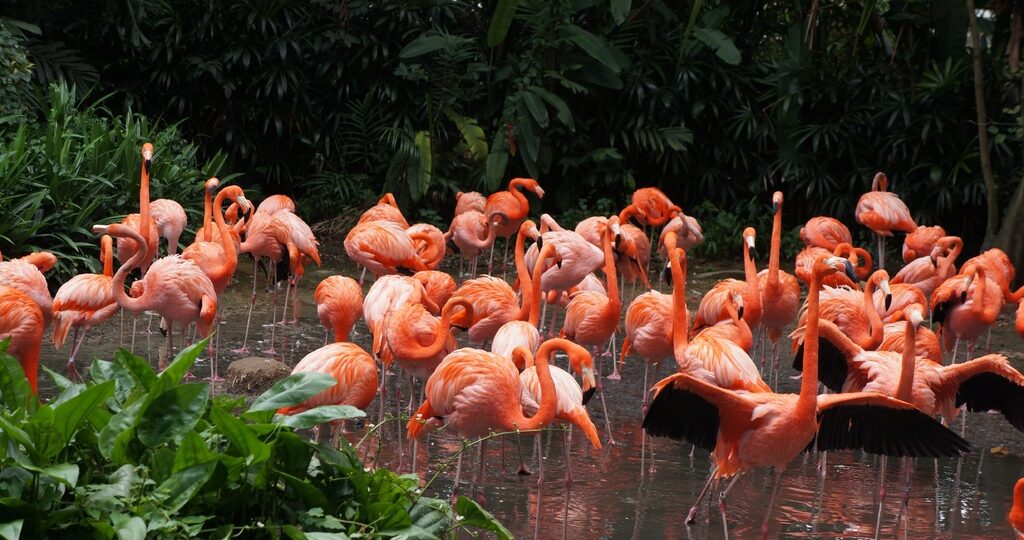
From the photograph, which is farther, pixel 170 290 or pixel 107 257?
pixel 107 257

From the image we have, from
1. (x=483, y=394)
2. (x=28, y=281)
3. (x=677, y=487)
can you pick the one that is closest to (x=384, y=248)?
(x=28, y=281)

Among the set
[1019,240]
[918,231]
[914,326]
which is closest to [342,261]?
[918,231]

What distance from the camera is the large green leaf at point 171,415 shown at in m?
2.19

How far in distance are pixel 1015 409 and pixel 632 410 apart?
2257 millimetres

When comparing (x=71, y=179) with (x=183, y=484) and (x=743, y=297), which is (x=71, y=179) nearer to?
(x=743, y=297)

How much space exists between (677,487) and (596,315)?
4.37 feet

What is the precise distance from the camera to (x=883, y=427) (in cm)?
453

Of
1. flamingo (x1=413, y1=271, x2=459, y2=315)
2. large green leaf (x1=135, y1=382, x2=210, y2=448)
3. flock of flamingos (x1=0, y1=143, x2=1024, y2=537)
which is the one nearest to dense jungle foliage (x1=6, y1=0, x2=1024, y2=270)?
flock of flamingos (x1=0, y1=143, x2=1024, y2=537)

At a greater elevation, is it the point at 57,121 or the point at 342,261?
the point at 57,121

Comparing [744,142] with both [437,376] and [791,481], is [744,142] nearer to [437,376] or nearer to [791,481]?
[791,481]

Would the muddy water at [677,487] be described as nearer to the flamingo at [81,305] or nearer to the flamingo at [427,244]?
the flamingo at [81,305]

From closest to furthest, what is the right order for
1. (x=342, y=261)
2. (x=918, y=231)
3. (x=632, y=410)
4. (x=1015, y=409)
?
(x=1015, y=409) < (x=632, y=410) < (x=918, y=231) < (x=342, y=261)

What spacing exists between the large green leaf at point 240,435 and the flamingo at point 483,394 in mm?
2343

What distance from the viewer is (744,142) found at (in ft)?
40.5
